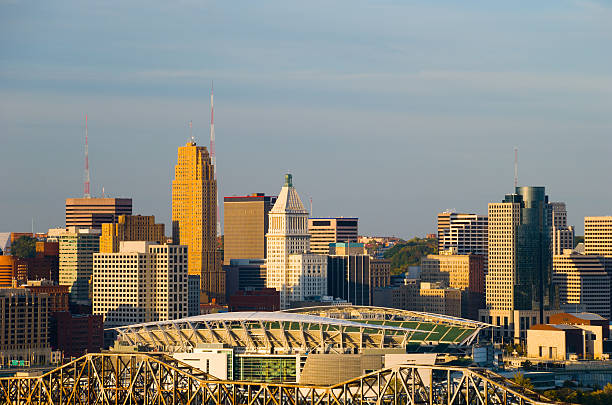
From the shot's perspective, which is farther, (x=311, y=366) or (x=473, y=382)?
(x=311, y=366)

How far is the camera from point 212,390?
13900 centimetres

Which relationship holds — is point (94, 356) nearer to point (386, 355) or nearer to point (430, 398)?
point (430, 398)

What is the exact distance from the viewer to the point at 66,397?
144 m

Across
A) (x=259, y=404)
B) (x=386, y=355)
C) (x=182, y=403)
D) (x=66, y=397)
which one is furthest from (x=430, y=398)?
(x=386, y=355)

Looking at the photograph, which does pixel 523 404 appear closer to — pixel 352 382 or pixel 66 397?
pixel 352 382

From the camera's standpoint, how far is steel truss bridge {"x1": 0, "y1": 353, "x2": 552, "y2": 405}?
12050 cm

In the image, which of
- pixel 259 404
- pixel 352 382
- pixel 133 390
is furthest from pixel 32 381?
pixel 352 382

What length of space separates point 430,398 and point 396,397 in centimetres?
288

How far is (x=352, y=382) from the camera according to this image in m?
123

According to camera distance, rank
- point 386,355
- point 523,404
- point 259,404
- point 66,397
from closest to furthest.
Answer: point 523,404
point 259,404
point 66,397
point 386,355

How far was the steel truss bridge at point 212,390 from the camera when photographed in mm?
120500

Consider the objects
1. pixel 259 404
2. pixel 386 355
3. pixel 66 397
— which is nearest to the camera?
pixel 259 404

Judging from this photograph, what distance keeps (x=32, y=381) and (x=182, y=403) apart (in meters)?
18.6

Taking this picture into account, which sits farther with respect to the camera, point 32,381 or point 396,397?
point 32,381
